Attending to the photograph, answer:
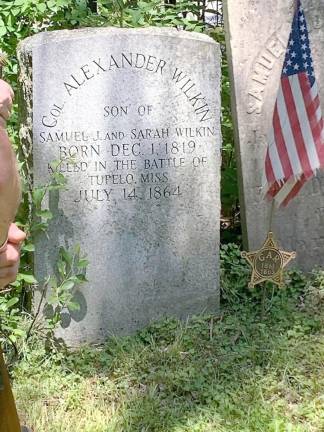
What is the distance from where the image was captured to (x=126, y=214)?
3695 millimetres

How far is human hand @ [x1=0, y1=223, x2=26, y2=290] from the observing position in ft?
6.43

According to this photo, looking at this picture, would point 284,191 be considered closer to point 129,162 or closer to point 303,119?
point 303,119

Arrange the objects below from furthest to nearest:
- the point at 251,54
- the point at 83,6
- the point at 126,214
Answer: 1. the point at 83,6
2. the point at 251,54
3. the point at 126,214

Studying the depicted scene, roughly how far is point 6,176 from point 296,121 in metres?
2.30

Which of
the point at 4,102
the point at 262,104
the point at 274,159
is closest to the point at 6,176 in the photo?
the point at 4,102

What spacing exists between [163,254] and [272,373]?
0.86 m

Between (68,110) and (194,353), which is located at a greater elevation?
(68,110)

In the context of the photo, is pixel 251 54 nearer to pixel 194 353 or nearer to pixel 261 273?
pixel 261 273

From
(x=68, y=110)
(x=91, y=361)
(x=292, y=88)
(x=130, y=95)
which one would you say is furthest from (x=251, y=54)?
(x=91, y=361)

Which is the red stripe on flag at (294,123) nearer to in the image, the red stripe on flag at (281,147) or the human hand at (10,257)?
the red stripe on flag at (281,147)

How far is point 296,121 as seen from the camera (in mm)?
3736

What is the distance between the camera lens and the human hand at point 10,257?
1961mm

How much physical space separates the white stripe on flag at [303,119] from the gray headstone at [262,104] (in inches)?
17.8

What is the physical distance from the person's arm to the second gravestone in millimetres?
1694
